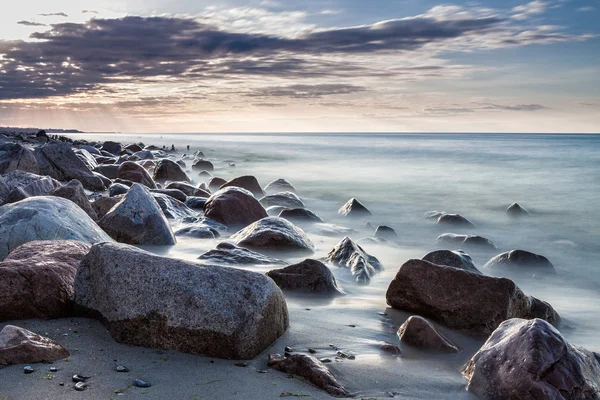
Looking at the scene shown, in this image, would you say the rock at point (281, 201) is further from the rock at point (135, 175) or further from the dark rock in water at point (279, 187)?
the dark rock in water at point (279, 187)

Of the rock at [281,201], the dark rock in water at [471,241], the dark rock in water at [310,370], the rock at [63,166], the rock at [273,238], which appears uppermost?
the rock at [63,166]

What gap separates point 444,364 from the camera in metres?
3.66

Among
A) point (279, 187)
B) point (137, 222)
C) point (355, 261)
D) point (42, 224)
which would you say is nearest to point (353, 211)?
point (279, 187)

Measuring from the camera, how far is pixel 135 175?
1260cm

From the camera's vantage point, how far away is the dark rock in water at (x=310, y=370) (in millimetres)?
2943

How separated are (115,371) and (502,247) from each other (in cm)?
788

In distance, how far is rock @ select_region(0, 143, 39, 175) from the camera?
11.2 meters

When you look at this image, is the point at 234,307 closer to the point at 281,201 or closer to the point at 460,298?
the point at 460,298

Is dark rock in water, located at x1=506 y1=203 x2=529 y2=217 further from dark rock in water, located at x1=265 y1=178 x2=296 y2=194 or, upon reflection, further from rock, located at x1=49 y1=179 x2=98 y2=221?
rock, located at x1=49 y1=179 x2=98 y2=221

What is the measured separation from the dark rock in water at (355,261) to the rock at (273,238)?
1.63 feet

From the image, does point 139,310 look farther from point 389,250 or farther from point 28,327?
point 389,250

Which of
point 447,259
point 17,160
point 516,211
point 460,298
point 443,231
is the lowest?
point 516,211

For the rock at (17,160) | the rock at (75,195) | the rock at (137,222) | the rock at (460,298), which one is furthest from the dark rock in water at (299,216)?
the rock at (17,160)

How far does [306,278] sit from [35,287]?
231cm
